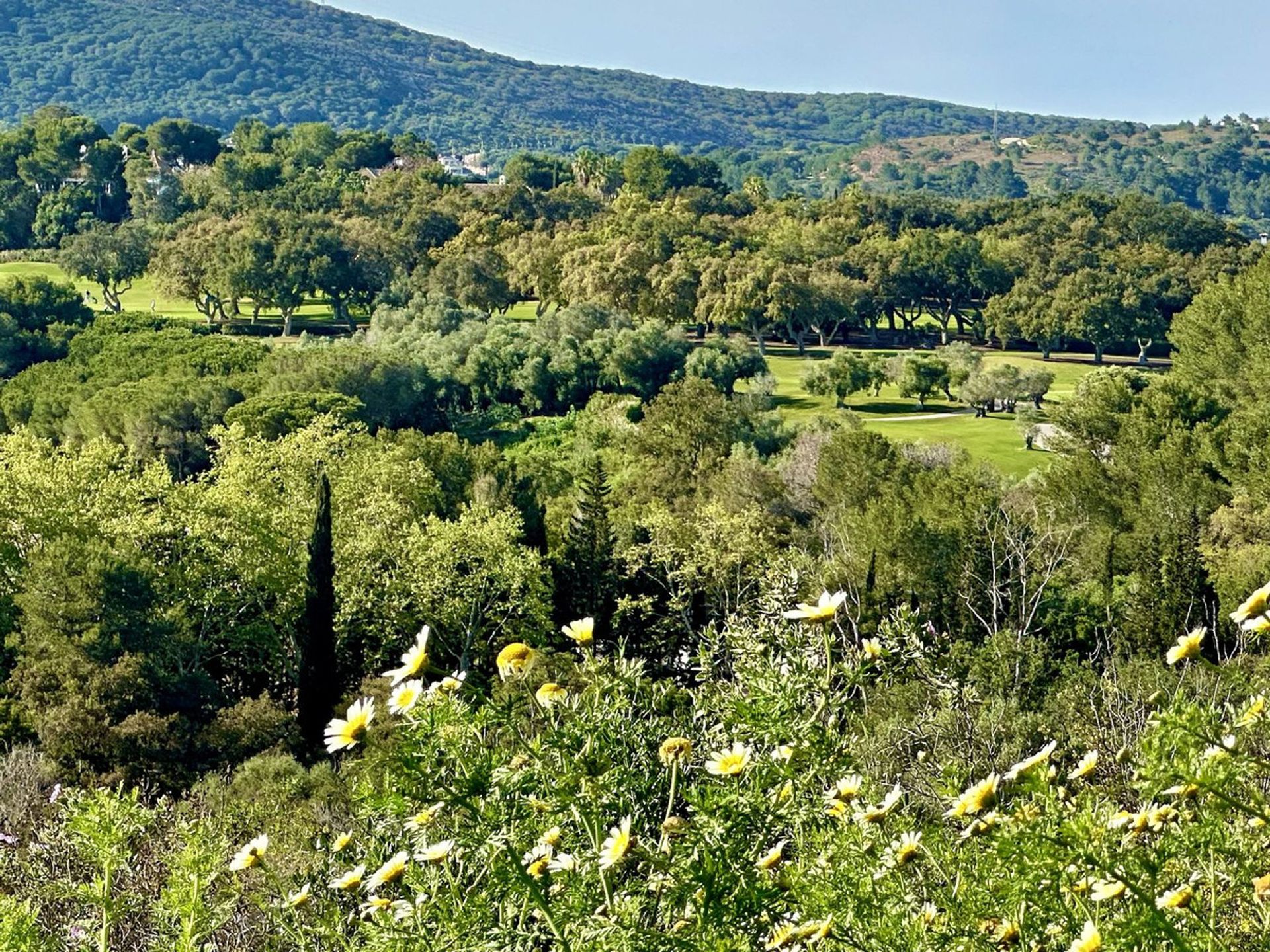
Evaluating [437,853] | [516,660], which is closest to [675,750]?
[516,660]

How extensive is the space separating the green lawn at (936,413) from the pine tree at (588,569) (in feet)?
49.0

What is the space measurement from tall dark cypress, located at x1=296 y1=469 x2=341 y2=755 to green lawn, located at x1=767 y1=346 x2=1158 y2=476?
2199 cm

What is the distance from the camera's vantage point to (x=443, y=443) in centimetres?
3575

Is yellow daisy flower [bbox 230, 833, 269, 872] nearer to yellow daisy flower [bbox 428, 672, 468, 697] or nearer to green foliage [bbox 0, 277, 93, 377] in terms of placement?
yellow daisy flower [bbox 428, 672, 468, 697]

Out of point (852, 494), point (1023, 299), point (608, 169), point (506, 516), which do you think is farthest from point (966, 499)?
point (608, 169)

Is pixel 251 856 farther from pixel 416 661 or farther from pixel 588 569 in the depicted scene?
pixel 588 569

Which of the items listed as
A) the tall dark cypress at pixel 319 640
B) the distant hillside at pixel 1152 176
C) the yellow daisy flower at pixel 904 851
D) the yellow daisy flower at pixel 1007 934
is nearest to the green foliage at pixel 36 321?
the tall dark cypress at pixel 319 640

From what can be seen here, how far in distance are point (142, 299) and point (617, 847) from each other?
7837cm

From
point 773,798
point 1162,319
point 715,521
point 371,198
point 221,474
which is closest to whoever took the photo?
point 773,798

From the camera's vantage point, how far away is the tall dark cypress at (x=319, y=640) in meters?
22.0

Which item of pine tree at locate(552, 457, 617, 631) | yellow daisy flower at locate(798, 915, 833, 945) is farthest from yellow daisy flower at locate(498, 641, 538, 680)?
pine tree at locate(552, 457, 617, 631)

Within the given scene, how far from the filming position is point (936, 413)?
171 feet

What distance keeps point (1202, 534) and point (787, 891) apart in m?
26.7

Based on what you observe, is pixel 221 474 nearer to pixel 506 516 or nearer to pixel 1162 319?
pixel 506 516
